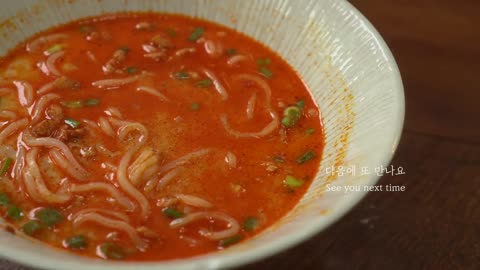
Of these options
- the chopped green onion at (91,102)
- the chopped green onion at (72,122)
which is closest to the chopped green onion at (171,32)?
the chopped green onion at (91,102)

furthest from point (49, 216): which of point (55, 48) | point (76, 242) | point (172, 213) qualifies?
point (55, 48)

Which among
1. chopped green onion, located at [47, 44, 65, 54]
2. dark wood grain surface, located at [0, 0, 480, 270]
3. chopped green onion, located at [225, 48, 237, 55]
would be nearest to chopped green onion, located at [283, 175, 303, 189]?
dark wood grain surface, located at [0, 0, 480, 270]

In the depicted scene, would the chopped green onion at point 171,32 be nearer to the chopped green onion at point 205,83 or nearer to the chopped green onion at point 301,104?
the chopped green onion at point 205,83

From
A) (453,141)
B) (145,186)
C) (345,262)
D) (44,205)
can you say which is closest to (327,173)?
(345,262)

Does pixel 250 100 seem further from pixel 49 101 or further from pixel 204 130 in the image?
pixel 49 101

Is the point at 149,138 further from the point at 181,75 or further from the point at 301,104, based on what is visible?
the point at 301,104

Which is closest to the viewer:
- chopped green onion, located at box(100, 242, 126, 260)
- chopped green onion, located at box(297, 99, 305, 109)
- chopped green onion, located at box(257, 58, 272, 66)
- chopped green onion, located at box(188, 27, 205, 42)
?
chopped green onion, located at box(100, 242, 126, 260)

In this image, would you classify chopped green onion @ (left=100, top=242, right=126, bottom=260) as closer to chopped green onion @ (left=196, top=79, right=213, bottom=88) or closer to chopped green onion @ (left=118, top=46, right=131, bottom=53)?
chopped green onion @ (left=196, top=79, right=213, bottom=88)
